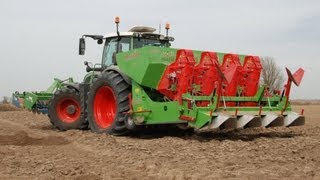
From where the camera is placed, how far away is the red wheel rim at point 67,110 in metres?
12.6

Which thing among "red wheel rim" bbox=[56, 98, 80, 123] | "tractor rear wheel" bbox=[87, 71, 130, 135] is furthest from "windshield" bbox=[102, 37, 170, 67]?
"red wheel rim" bbox=[56, 98, 80, 123]

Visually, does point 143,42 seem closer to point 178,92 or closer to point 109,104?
point 109,104

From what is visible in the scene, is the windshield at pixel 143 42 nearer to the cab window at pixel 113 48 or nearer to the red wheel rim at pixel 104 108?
the cab window at pixel 113 48

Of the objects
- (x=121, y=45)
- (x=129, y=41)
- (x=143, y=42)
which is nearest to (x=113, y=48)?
(x=121, y=45)

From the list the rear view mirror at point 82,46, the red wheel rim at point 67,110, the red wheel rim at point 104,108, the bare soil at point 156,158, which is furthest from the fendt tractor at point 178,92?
the rear view mirror at point 82,46

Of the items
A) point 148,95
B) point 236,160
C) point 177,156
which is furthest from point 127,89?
point 236,160

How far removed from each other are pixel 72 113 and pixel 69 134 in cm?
173

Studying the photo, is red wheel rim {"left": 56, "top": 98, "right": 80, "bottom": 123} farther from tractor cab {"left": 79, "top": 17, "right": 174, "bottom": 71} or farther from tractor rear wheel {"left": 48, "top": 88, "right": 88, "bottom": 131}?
tractor cab {"left": 79, "top": 17, "right": 174, "bottom": 71}

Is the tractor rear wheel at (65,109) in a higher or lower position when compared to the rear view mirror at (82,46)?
lower

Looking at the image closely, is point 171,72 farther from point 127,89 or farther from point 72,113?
point 72,113

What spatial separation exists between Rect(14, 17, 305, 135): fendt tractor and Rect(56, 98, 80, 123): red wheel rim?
65 cm

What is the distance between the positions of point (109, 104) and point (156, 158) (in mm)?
4279

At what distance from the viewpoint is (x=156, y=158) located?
7332 millimetres

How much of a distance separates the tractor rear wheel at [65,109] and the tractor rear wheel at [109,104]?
1.09m
